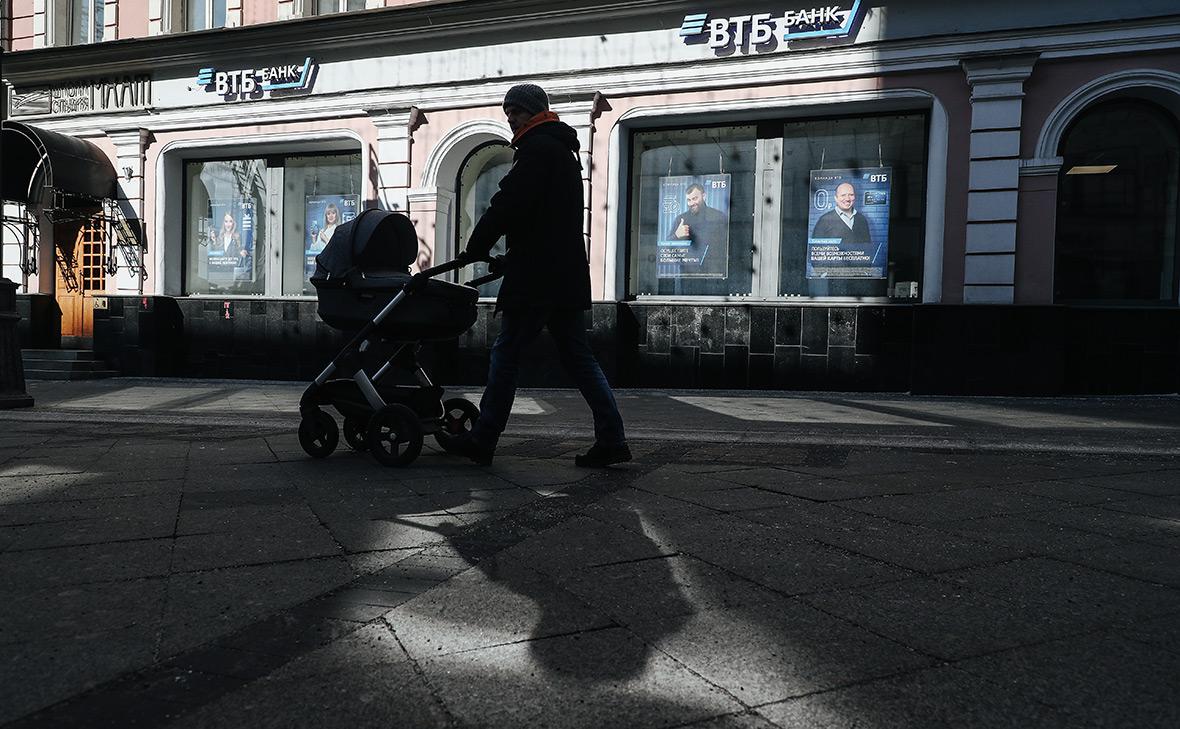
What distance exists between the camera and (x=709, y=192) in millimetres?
11789

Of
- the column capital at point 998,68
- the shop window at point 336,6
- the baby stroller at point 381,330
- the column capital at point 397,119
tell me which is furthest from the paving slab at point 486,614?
the shop window at point 336,6

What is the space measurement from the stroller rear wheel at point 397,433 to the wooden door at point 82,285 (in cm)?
1227

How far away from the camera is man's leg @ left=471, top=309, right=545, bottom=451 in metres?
4.91

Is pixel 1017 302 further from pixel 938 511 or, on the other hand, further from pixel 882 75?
pixel 938 511

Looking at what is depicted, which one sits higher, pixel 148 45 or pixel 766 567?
pixel 148 45

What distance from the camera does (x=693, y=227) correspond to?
39.0 ft

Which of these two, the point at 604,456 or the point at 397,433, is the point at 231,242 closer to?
the point at 397,433

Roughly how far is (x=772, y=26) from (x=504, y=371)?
25.8ft

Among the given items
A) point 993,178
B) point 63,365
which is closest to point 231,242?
point 63,365

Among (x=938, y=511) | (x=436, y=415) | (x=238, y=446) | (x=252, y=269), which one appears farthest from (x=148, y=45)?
(x=938, y=511)

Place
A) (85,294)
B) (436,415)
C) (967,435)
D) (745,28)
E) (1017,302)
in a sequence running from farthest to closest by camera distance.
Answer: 1. (85,294)
2. (745,28)
3. (1017,302)
4. (967,435)
5. (436,415)

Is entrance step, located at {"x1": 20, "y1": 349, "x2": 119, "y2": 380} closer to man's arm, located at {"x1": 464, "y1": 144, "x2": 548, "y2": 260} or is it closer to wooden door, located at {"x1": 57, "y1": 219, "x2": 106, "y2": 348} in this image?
wooden door, located at {"x1": 57, "y1": 219, "x2": 106, "y2": 348}

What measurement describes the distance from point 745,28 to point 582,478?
→ 27.2ft

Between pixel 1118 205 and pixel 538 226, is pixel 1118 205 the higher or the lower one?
the higher one
